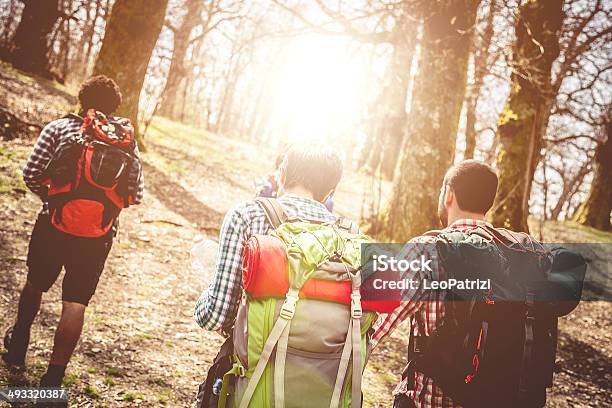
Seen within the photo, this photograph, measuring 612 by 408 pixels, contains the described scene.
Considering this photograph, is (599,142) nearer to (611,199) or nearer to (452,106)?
(611,199)

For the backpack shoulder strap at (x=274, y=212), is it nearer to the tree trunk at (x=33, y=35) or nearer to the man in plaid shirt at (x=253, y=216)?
the man in plaid shirt at (x=253, y=216)

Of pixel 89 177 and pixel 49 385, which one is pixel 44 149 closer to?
pixel 89 177

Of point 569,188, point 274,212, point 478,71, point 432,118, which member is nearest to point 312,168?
point 274,212

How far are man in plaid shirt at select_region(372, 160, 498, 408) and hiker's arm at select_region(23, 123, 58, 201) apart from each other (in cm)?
230

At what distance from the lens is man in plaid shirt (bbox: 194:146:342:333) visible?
190 centimetres

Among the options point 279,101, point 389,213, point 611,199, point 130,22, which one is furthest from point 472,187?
point 279,101

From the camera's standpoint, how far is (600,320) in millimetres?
6852

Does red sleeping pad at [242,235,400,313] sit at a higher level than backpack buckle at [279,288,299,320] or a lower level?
higher

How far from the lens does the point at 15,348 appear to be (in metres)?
3.02

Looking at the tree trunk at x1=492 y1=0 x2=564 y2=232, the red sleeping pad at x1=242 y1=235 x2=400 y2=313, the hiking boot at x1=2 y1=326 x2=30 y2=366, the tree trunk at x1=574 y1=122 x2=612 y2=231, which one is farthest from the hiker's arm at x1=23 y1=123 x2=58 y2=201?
the tree trunk at x1=574 y1=122 x2=612 y2=231

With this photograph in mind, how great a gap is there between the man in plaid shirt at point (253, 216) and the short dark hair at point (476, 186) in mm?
642

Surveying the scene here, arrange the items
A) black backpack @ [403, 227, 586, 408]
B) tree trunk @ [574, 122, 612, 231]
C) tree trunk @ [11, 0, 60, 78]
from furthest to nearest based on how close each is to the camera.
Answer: tree trunk @ [574, 122, 612, 231]
tree trunk @ [11, 0, 60, 78]
black backpack @ [403, 227, 586, 408]

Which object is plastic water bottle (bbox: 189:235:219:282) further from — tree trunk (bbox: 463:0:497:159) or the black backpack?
tree trunk (bbox: 463:0:497:159)

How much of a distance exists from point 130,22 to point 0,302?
6.11 meters
